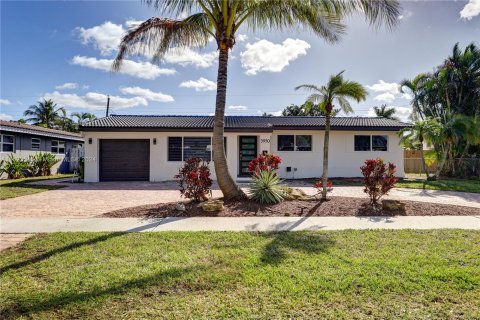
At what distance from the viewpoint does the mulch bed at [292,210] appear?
7.14m

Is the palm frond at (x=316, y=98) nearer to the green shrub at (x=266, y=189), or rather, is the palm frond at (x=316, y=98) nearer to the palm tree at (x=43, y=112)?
the green shrub at (x=266, y=189)

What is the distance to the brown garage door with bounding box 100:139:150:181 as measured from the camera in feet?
50.1

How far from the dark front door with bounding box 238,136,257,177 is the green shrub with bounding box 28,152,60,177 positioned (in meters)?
13.8

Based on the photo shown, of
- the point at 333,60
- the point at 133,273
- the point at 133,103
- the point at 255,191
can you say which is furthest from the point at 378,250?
the point at 133,103

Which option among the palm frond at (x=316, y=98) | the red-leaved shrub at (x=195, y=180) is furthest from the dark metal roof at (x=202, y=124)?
the red-leaved shrub at (x=195, y=180)

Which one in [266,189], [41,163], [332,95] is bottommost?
[266,189]

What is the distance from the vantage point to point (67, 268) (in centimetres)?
379

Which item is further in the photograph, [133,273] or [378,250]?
[378,250]

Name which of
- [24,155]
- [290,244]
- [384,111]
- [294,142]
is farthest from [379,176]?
[384,111]

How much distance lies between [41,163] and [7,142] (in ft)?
7.75

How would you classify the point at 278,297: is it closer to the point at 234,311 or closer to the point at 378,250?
the point at 234,311

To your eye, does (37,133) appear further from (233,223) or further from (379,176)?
(379,176)

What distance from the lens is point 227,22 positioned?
811 cm

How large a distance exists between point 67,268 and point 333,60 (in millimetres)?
12128
